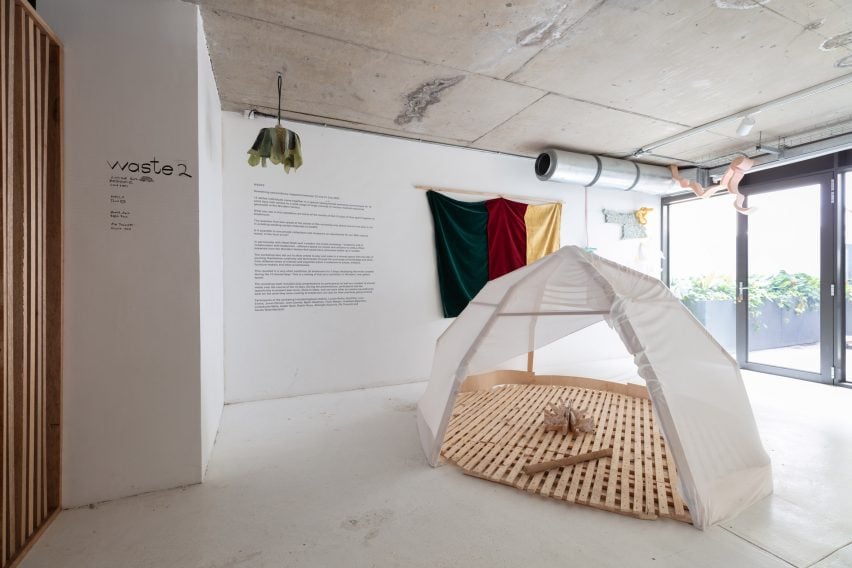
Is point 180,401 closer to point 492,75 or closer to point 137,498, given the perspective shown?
point 137,498

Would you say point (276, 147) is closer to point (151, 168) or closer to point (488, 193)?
point (151, 168)

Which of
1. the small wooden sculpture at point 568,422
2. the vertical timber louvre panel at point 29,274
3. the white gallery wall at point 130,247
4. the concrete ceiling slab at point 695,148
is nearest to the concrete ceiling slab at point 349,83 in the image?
the white gallery wall at point 130,247

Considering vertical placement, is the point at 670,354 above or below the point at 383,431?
A: above

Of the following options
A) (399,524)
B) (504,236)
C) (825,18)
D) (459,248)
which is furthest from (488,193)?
(399,524)

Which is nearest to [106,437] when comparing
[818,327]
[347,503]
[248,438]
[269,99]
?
[248,438]


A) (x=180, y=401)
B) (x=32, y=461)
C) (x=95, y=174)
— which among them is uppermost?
(x=95, y=174)

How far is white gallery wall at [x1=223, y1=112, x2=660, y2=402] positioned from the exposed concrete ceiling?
336 millimetres

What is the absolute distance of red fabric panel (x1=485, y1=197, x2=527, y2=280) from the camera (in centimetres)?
458

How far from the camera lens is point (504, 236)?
4625 millimetres

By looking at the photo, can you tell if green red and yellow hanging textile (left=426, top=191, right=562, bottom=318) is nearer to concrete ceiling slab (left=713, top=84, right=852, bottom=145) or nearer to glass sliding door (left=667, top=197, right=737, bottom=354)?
concrete ceiling slab (left=713, top=84, right=852, bottom=145)

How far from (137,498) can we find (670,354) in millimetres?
2782

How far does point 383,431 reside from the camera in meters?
2.90

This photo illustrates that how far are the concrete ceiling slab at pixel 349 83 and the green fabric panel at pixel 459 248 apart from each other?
834 mm

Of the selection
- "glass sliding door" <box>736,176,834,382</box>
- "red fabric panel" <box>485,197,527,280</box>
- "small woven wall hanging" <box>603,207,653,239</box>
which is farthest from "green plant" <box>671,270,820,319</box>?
"red fabric panel" <box>485,197,527,280</box>
